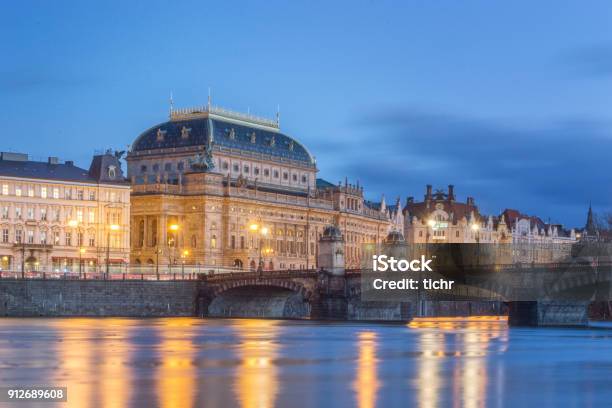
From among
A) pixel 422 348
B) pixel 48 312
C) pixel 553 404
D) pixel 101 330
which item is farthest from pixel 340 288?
pixel 553 404

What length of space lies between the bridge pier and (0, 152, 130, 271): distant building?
54890 mm

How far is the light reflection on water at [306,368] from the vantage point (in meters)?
47.1

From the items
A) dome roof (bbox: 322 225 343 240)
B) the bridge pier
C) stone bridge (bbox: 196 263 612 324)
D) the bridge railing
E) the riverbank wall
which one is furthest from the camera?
the bridge railing

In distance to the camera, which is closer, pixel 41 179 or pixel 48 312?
pixel 48 312

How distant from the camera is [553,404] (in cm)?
4638

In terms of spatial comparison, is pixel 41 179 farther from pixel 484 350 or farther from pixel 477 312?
pixel 484 350

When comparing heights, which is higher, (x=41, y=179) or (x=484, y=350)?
(x=41, y=179)

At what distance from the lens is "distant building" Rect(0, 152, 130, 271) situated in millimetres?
160375

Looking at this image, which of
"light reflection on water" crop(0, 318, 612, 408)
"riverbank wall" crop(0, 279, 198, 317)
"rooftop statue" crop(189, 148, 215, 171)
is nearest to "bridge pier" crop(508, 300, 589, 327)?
"light reflection on water" crop(0, 318, 612, 408)

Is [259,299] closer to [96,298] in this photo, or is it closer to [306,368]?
[96,298]

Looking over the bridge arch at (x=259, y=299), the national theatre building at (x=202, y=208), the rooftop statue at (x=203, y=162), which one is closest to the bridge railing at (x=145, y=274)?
the bridge arch at (x=259, y=299)

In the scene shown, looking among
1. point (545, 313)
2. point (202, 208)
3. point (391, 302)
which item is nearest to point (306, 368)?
point (545, 313)

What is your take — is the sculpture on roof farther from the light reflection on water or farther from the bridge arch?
the light reflection on water

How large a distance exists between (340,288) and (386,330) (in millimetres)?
29018
